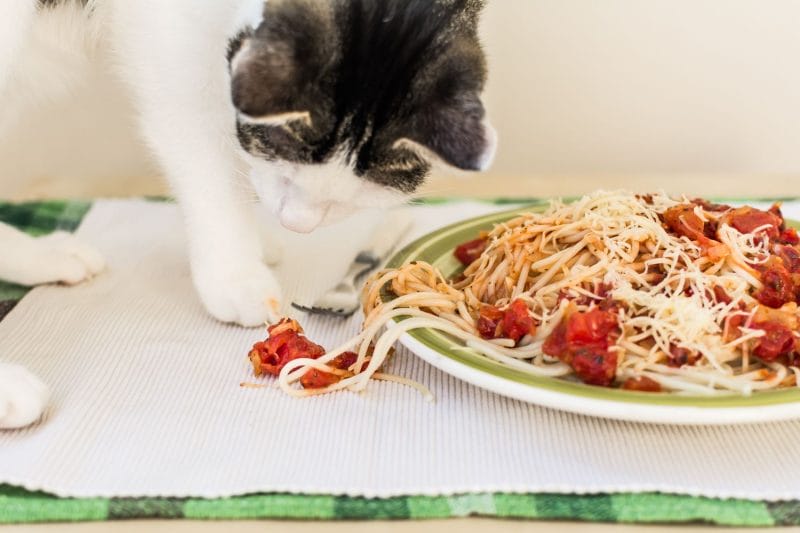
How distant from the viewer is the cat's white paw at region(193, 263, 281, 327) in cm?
108

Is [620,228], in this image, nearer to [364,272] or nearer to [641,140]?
[364,272]

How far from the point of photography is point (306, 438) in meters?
0.80

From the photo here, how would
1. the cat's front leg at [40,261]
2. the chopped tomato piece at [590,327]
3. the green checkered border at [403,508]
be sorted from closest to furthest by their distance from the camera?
the green checkered border at [403,508] < the chopped tomato piece at [590,327] < the cat's front leg at [40,261]

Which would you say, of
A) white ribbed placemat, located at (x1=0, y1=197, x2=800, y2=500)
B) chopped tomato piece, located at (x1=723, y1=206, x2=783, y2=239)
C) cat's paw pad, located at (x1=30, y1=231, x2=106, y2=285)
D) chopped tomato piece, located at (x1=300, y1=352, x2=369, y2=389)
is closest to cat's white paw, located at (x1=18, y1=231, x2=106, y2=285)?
cat's paw pad, located at (x1=30, y1=231, x2=106, y2=285)

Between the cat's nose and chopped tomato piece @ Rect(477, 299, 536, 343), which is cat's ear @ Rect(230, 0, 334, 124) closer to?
the cat's nose

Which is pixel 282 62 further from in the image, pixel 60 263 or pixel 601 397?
pixel 60 263

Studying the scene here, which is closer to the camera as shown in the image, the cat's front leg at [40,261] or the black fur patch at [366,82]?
the black fur patch at [366,82]

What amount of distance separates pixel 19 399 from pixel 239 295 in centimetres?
33

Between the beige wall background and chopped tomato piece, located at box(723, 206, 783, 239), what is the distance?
2.46 ft

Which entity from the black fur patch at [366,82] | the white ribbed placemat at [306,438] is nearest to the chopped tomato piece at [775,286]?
the white ribbed placemat at [306,438]

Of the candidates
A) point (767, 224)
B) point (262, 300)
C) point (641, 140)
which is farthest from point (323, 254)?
point (641, 140)

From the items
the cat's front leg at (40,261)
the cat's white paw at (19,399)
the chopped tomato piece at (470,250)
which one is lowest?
the cat's front leg at (40,261)

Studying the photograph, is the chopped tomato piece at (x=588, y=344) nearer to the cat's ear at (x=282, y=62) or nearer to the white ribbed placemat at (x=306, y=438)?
the white ribbed placemat at (x=306, y=438)

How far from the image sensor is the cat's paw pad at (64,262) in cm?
120
